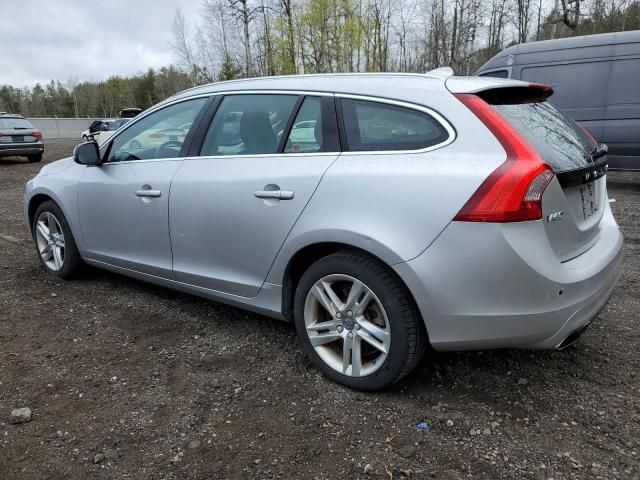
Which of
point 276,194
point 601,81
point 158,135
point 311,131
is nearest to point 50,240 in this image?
point 158,135

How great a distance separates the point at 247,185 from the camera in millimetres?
2910

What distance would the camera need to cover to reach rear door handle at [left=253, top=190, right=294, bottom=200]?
272cm

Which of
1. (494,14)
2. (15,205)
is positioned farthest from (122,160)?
(494,14)

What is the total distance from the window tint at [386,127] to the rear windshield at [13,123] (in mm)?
15945

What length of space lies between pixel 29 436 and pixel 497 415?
7.16 feet

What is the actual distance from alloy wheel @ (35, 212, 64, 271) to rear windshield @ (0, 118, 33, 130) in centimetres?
1297

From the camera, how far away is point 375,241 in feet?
7.77

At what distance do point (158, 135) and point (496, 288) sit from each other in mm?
2625

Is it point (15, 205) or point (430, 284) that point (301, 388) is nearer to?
point (430, 284)

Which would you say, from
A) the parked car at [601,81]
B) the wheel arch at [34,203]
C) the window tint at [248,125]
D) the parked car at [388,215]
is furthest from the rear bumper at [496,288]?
the parked car at [601,81]

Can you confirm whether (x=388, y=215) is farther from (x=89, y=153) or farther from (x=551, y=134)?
(x=89, y=153)

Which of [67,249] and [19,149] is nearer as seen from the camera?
[67,249]

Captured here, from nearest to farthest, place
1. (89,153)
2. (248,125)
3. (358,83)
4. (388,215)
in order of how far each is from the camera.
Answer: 1. (388,215)
2. (358,83)
3. (248,125)
4. (89,153)

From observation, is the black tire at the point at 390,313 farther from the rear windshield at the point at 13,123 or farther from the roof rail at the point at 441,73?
the rear windshield at the point at 13,123
